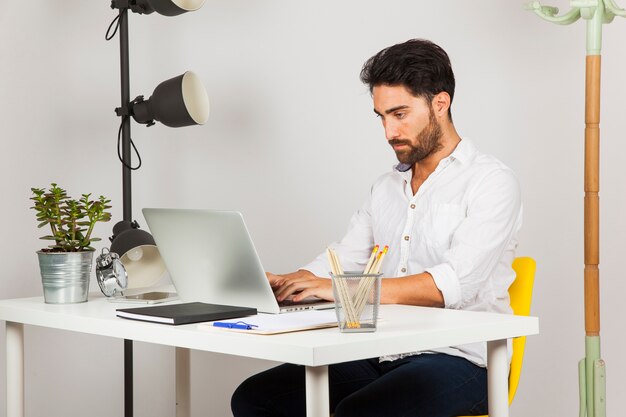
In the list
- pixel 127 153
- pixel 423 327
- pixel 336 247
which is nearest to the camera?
pixel 423 327

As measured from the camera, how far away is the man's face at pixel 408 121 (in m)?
2.40

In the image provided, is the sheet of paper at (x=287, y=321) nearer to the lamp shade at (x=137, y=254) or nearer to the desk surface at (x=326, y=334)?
the desk surface at (x=326, y=334)

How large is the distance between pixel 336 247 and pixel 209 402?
47.9 inches

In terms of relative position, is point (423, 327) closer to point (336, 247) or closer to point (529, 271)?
point (529, 271)

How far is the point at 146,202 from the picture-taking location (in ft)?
11.2

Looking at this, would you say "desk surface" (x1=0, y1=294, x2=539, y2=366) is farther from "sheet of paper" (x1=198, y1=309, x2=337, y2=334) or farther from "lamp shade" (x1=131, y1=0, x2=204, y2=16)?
"lamp shade" (x1=131, y1=0, x2=204, y2=16)

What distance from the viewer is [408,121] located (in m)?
2.40

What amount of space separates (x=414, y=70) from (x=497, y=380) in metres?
0.95

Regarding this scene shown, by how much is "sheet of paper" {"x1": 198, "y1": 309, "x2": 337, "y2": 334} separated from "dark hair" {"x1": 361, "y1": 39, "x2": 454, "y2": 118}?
2.69ft

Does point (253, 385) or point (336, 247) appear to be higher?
point (336, 247)

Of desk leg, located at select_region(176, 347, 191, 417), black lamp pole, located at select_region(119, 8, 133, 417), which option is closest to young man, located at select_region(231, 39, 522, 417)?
desk leg, located at select_region(176, 347, 191, 417)

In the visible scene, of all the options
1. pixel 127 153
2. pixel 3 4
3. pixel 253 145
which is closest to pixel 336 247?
pixel 127 153

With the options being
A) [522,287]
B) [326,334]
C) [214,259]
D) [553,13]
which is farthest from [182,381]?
[553,13]

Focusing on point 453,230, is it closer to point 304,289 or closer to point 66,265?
point 304,289
